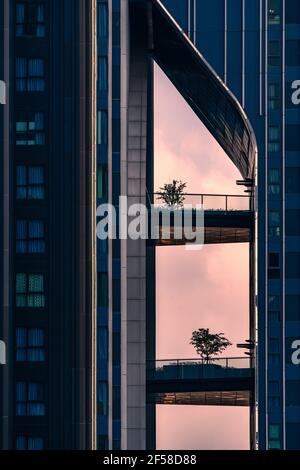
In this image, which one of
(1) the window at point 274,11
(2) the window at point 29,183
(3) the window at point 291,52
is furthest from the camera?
(3) the window at point 291,52

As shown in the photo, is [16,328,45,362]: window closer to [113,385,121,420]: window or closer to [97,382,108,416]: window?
[97,382,108,416]: window

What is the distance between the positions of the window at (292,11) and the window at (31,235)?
1061 inches

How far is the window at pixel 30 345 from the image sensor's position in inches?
2844

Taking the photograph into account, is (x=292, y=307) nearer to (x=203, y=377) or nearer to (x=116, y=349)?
(x=203, y=377)

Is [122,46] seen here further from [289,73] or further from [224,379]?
[224,379]

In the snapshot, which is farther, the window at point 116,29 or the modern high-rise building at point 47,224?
the window at point 116,29

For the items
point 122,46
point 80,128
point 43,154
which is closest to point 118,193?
point 122,46

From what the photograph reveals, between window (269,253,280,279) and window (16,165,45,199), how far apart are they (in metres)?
22.4

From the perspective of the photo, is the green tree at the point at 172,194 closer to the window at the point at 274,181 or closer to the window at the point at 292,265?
the window at the point at 274,181

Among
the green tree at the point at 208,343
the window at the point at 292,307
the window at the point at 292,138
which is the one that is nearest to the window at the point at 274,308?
the window at the point at 292,307

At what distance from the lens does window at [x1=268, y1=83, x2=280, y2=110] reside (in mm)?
91812

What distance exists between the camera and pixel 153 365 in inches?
3816

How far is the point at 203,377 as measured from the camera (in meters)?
93.9

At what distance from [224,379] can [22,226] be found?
25.2 meters
